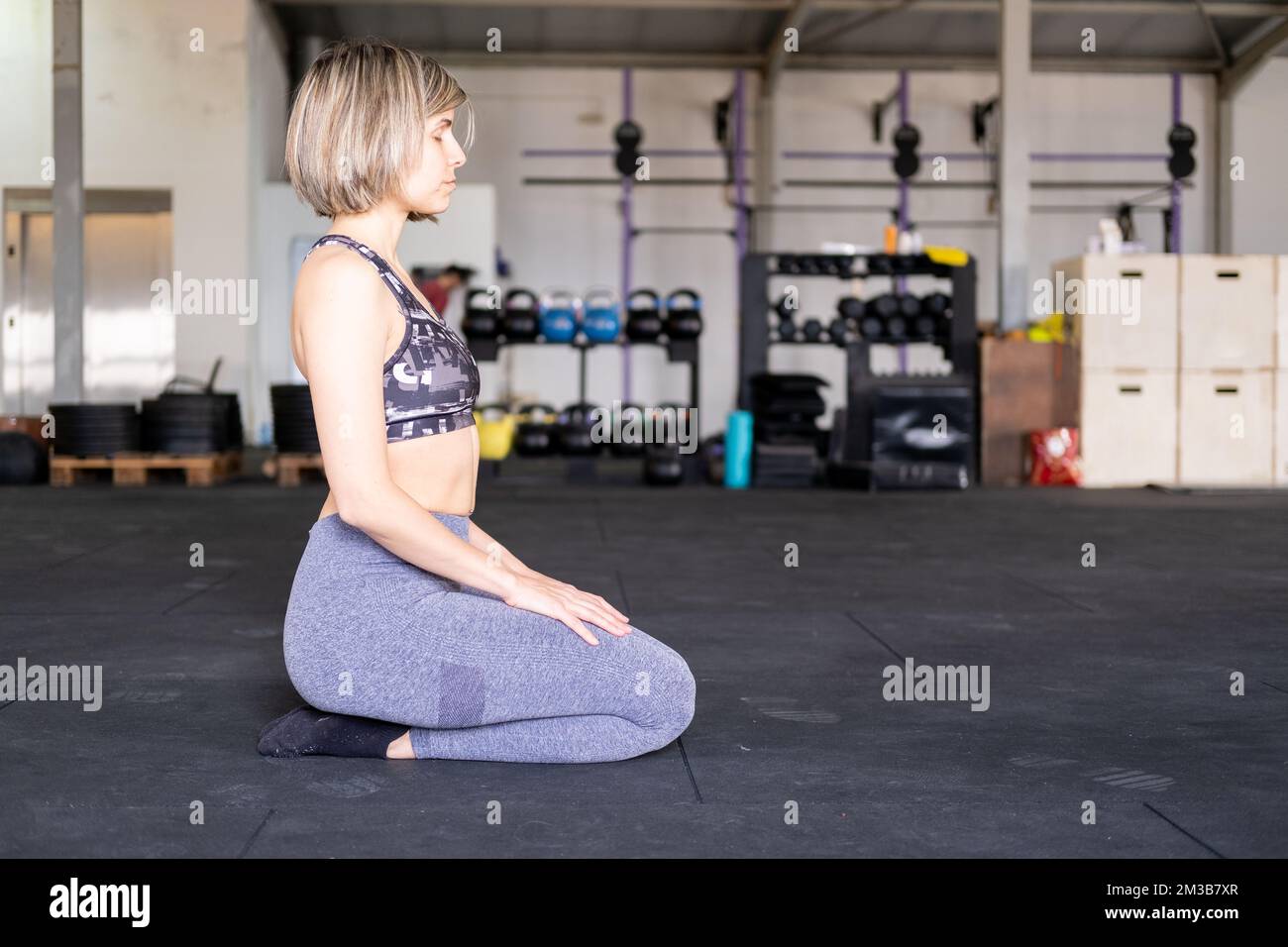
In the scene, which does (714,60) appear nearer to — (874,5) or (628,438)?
(874,5)

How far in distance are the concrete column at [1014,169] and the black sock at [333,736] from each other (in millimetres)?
7773

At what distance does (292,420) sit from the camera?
25.8 feet

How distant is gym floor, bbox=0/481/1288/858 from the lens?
1.62 m

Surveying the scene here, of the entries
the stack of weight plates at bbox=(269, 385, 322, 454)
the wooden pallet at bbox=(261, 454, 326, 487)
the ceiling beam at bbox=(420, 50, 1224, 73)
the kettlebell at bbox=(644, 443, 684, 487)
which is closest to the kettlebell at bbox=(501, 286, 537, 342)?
the kettlebell at bbox=(644, 443, 684, 487)

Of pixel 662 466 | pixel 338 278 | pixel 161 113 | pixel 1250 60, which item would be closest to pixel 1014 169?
pixel 662 466

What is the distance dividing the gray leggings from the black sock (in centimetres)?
4

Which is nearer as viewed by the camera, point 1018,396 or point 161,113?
point 1018,396

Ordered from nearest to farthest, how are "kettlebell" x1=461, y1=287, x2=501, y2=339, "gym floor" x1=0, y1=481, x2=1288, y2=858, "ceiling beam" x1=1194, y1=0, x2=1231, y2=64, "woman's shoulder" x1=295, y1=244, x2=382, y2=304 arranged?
"gym floor" x1=0, y1=481, x2=1288, y2=858, "woman's shoulder" x1=295, y1=244, x2=382, y2=304, "kettlebell" x1=461, y1=287, x2=501, y2=339, "ceiling beam" x1=1194, y1=0, x2=1231, y2=64

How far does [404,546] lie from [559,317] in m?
6.66

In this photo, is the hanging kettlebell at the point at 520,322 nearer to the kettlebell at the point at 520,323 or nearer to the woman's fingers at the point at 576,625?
the kettlebell at the point at 520,323

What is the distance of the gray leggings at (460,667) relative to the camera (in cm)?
183

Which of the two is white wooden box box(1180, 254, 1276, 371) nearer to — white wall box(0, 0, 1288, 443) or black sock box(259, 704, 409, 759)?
white wall box(0, 0, 1288, 443)

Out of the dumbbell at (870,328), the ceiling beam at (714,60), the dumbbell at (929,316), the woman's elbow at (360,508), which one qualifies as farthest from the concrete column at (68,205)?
the woman's elbow at (360,508)
